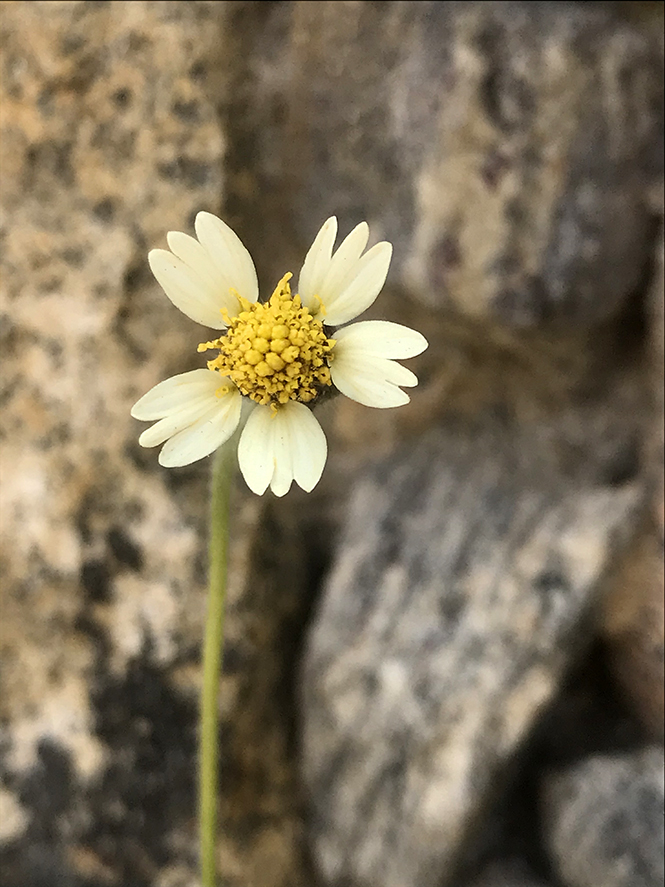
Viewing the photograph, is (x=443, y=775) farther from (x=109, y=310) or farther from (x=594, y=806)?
(x=109, y=310)

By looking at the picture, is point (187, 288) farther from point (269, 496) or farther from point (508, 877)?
point (508, 877)

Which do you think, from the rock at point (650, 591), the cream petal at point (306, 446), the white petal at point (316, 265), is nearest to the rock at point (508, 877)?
the rock at point (650, 591)

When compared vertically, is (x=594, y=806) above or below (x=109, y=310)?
below

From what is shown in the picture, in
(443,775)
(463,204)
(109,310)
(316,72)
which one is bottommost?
(443,775)

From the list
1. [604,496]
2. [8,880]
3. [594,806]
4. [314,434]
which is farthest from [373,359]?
[8,880]

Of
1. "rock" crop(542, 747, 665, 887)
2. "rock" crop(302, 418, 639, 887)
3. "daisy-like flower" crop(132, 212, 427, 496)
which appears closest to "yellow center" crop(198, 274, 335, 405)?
"daisy-like flower" crop(132, 212, 427, 496)

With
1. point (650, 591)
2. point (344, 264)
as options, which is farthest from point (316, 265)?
point (650, 591)
